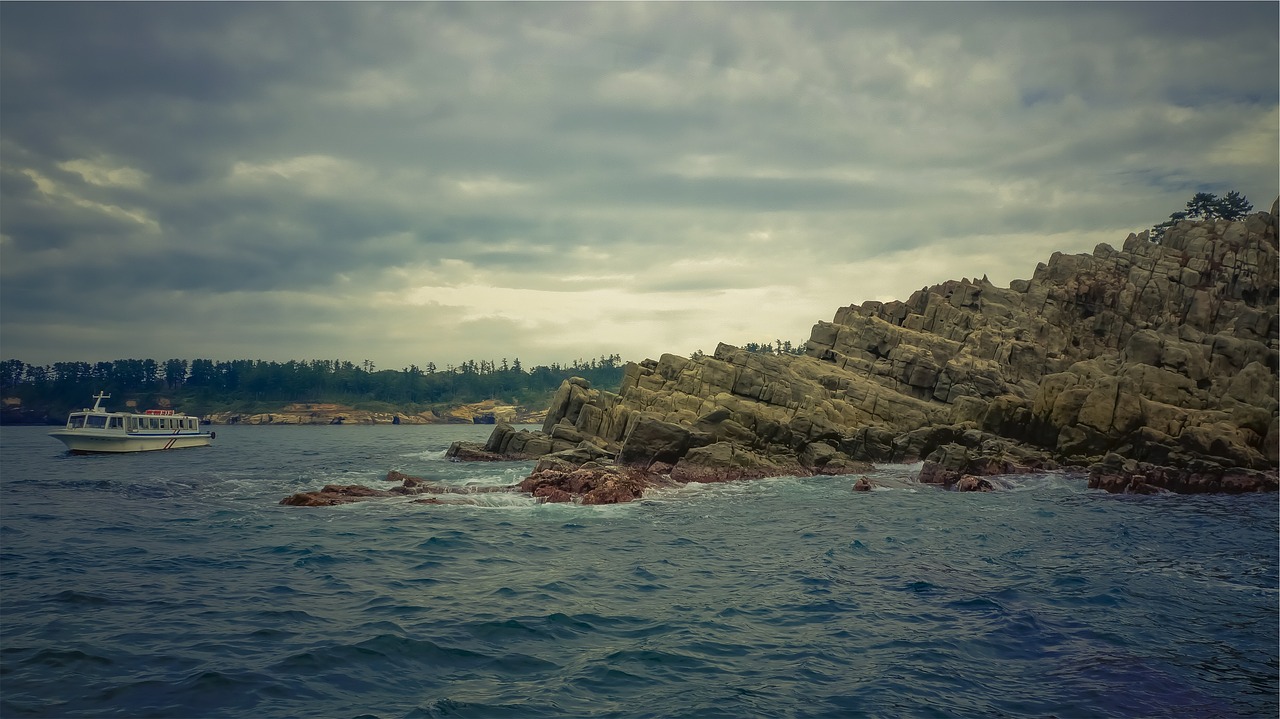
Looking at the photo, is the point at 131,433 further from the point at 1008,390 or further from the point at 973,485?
the point at 1008,390

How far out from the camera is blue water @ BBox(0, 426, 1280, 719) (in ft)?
41.2

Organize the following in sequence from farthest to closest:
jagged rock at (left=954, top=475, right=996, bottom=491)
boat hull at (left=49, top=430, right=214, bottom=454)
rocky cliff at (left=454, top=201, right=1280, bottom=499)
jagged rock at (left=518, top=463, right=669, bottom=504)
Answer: boat hull at (left=49, top=430, right=214, bottom=454)
rocky cliff at (left=454, top=201, right=1280, bottom=499)
jagged rock at (left=954, top=475, right=996, bottom=491)
jagged rock at (left=518, top=463, right=669, bottom=504)

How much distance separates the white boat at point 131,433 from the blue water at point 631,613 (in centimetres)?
4892

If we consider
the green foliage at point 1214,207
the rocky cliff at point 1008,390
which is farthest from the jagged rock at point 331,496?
the green foliage at point 1214,207

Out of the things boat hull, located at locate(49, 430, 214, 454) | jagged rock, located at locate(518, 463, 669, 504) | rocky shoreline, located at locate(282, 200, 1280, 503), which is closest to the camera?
jagged rock, located at locate(518, 463, 669, 504)

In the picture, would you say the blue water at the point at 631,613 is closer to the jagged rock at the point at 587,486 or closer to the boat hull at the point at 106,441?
the jagged rock at the point at 587,486

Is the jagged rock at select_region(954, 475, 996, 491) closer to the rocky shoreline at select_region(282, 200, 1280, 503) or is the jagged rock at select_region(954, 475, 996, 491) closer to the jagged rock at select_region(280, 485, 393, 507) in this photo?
→ the rocky shoreline at select_region(282, 200, 1280, 503)

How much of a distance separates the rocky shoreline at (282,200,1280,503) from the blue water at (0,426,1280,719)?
42.1 ft

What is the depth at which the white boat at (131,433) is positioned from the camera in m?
73.6

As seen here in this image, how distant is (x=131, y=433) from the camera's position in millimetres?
77688

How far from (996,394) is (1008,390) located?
7.13ft

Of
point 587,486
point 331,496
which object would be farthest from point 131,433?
point 587,486

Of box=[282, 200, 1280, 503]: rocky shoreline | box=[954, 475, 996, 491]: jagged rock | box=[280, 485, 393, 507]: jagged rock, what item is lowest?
box=[954, 475, 996, 491]: jagged rock

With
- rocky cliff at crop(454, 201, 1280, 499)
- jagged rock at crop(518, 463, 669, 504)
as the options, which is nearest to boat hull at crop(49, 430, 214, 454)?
rocky cliff at crop(454, 201, 1280, 499)
